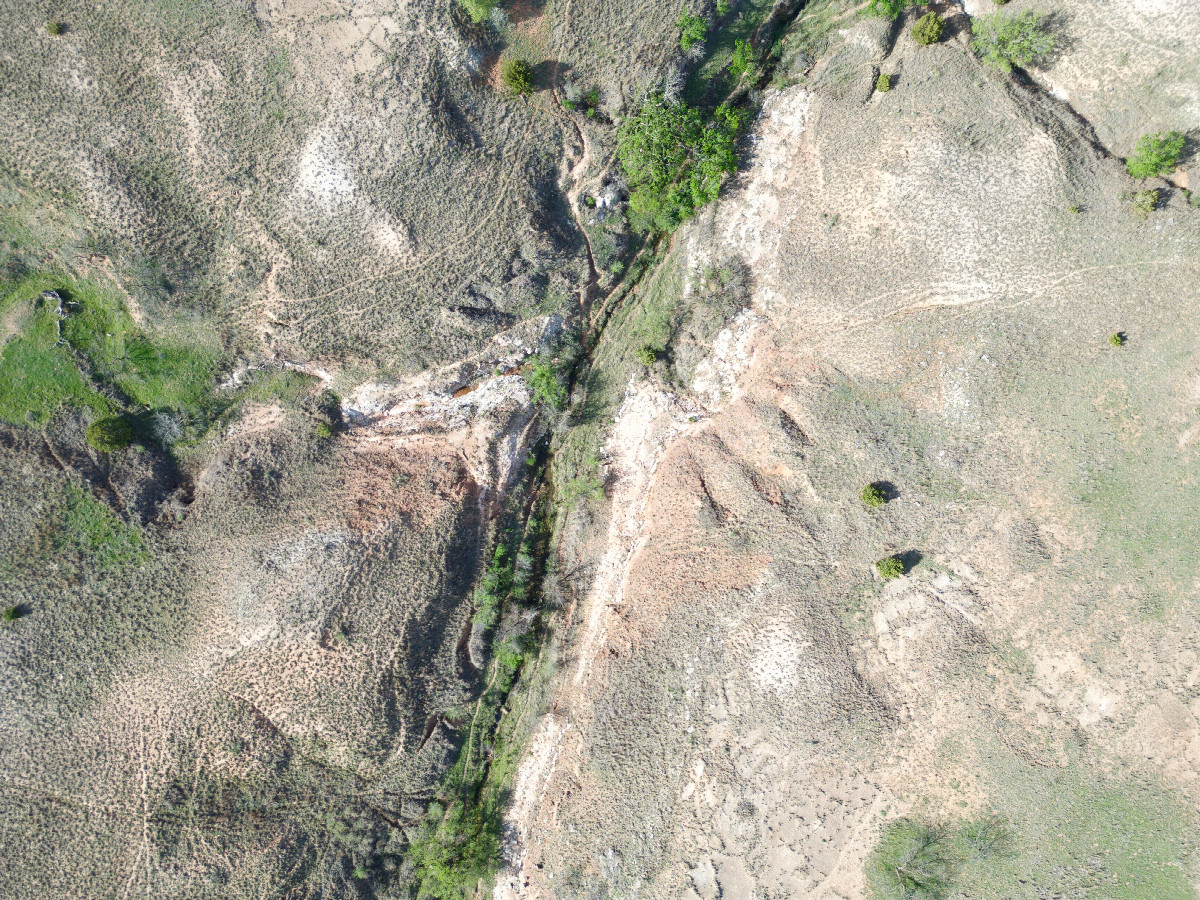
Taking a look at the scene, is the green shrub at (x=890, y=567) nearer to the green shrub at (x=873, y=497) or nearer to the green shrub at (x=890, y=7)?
the green shrub at (x=873, y=497)

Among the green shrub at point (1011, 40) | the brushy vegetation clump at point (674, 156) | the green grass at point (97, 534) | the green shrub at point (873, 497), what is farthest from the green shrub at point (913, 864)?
the green grass at point (97, 534)

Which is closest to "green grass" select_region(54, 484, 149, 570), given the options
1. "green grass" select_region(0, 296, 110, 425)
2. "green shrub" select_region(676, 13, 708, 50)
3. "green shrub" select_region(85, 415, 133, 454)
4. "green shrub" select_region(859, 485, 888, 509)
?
"green shrub" select_region(85, 415, 133, 454)

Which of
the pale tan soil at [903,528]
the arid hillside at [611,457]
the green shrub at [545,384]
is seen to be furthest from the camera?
the green shrub at [545,384]

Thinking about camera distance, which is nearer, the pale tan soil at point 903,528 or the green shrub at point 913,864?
the pale tan soil at point 903,528

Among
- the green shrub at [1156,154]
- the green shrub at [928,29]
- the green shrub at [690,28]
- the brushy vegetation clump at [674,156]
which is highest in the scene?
the green shrub at [690,28]

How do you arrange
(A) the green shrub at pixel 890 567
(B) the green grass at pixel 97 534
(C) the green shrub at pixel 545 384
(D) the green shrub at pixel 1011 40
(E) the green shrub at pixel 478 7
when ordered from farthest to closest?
1. (C) the green shrub at pixel 545 384
2. (B) the green grass at pixel 97 534
3. (E) the green shrub at pixel 478 7
4. (D) the green shrub at pixel 1011 40
5. (A) the green shrub at pixel 890 567

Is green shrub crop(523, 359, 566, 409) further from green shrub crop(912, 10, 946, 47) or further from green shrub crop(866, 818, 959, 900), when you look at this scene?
green shrub crop(866, 818, 959, 900)
